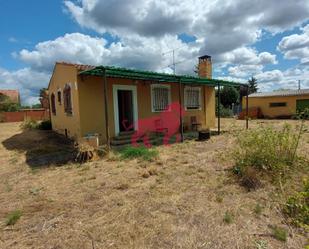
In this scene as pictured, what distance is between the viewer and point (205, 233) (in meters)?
2.87

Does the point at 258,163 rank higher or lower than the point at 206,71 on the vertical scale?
lower

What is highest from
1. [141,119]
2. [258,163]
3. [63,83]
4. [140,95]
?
[63,83]

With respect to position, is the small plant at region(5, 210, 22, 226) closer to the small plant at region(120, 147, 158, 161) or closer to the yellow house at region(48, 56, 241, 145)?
the small plant at region(120, 147, 158, 161)

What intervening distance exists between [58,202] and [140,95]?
6.87m

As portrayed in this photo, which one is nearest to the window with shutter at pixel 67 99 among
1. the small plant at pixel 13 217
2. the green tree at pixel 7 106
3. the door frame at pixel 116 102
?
the door frame at pixel 116 102

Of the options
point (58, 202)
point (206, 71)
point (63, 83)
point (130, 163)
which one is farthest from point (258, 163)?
point (206, 71)

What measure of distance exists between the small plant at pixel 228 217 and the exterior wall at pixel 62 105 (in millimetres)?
6442

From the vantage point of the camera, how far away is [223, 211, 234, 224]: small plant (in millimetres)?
3104

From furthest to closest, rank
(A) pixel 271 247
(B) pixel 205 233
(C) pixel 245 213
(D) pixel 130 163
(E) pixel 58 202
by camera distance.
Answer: (D) pixel 130 163 → (E) pixel 58 202 → (C) pixel 245 213 → (B) pixel 205 233 → (A) pixel 271 247

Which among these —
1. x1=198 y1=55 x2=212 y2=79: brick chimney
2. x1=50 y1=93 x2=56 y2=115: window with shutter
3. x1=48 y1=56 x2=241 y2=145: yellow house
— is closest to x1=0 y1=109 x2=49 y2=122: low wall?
x1=50 y1=93 x2=56 y2=115: window with shutter

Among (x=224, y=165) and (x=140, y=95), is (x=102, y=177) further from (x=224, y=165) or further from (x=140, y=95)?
(x=140, y=95)

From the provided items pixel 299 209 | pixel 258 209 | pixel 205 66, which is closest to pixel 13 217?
pixel 258 209

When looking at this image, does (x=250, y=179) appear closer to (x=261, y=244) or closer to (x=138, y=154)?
(x=261, y=244)

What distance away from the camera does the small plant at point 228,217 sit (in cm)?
310
